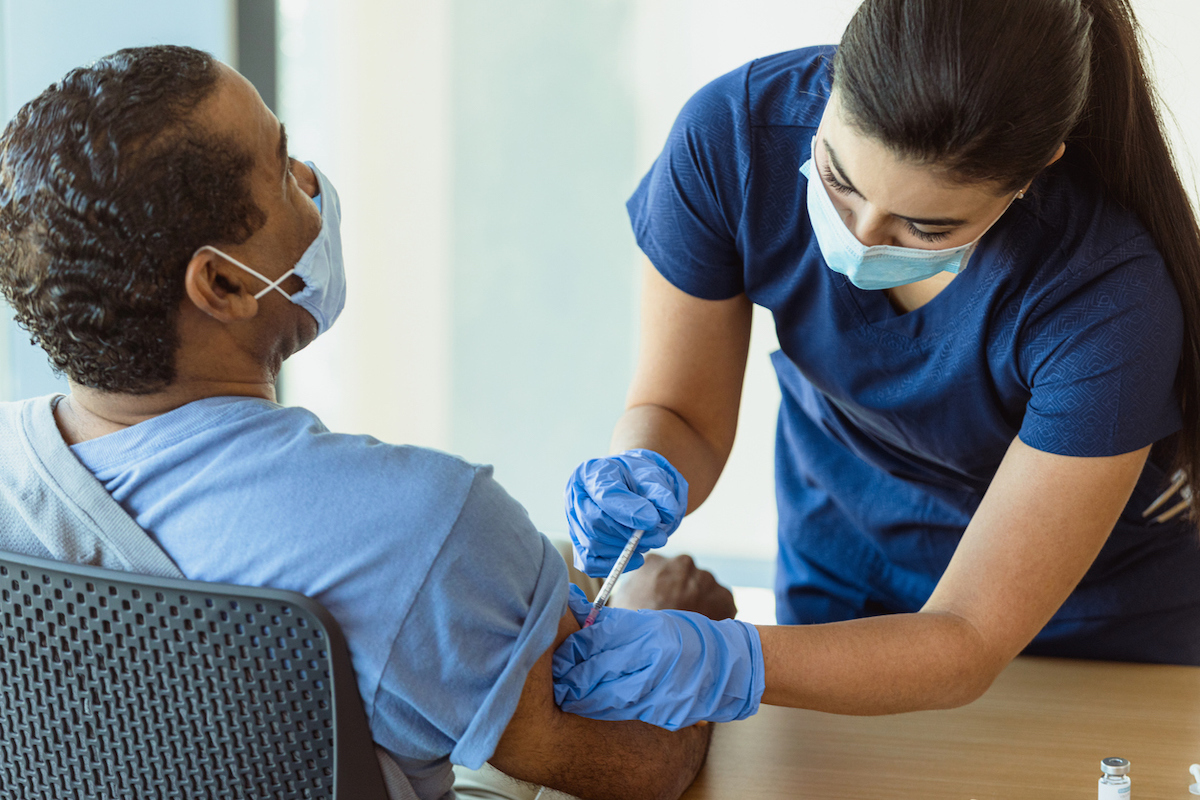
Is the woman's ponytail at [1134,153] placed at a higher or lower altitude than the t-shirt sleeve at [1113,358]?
higher

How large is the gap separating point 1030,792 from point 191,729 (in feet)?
2.84

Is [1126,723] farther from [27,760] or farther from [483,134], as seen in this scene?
[483,134]

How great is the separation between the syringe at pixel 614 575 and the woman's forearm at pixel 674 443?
0.94 ft

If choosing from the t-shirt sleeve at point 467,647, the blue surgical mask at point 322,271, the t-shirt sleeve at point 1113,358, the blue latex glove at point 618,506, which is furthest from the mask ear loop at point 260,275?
the t-shirt sleeve at point 1113,358

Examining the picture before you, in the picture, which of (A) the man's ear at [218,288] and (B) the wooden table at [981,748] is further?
(B) the wooden table at [981,748]

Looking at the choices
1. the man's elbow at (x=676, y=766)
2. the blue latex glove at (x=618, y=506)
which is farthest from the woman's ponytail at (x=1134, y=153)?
the man's elbow at (x=676, y=766)

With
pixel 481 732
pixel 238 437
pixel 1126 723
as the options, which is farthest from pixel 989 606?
pixel 238 437

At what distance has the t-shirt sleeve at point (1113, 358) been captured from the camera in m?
1.06

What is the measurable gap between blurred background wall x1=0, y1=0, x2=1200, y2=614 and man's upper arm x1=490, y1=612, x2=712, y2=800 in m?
2.36

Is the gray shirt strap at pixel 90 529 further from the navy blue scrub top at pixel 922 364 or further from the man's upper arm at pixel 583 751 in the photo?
the navy blue scrub top at pixel 922 364

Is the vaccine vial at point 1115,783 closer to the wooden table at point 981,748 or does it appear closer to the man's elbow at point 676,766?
the wooden table at point 981,748

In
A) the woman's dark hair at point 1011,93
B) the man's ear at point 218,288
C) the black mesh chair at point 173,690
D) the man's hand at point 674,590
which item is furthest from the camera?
the man's hand at point 674,590

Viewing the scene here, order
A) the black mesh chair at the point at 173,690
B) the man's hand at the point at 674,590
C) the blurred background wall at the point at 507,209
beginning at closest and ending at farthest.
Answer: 1. the black mesh chair at the point at 173,690
2. the man's hand at the point at 674,590
3. the blurred background wall at the point at 507,209

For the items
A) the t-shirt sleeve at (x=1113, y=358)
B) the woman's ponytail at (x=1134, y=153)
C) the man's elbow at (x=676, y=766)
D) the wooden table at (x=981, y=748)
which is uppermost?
the woman's ponytail at (x=1134, y=153)
